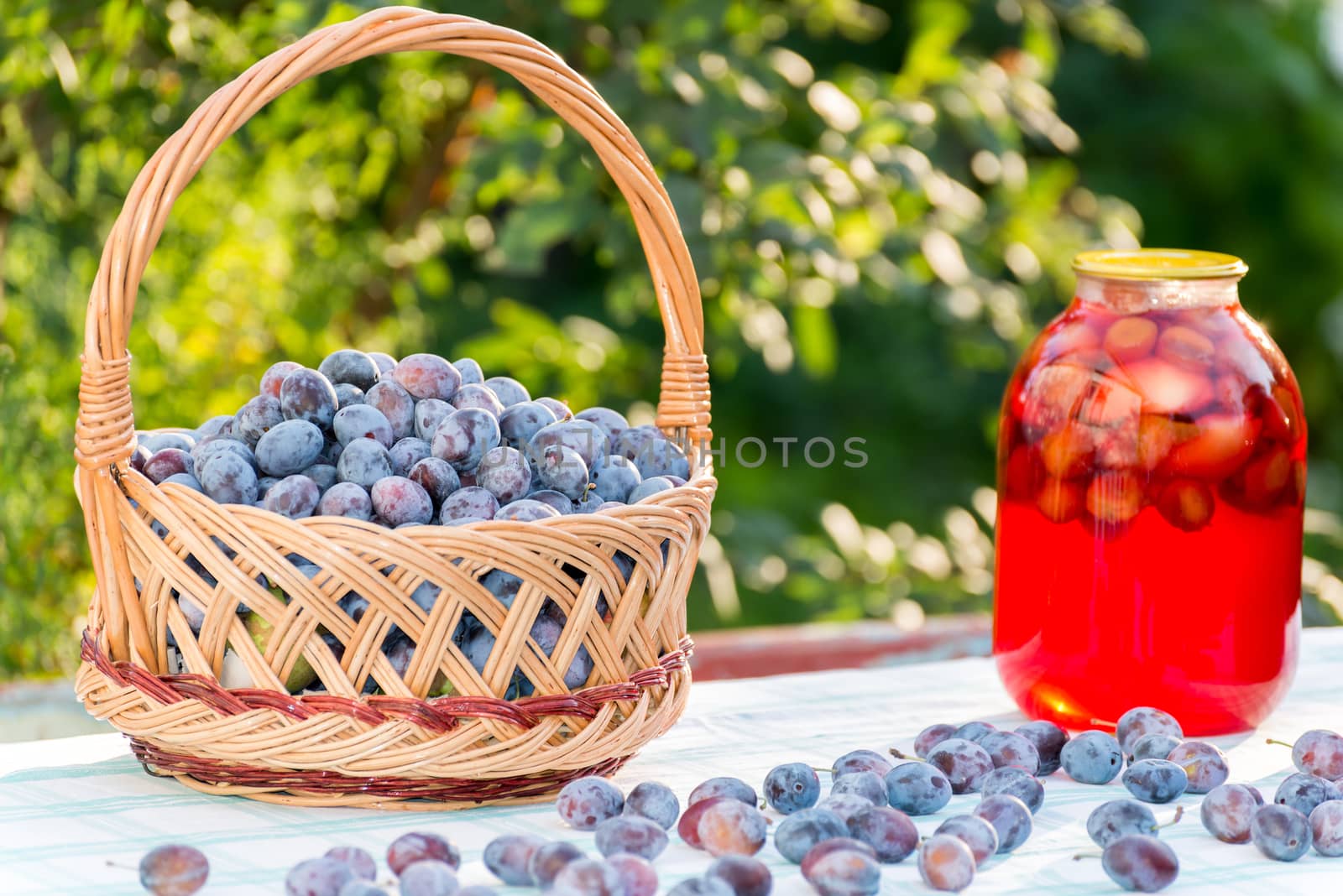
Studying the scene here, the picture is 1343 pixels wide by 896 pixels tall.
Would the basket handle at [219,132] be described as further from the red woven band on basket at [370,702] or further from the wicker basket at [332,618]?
the red woven band on basket at [370,702]

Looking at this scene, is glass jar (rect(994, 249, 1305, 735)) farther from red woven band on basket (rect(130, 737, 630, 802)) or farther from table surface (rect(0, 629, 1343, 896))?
red woven band on basket (rect(130, 737, 630, 802))

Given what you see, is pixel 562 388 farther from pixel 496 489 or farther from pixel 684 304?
pixel 496 489

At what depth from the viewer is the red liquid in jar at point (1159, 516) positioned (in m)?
0.97

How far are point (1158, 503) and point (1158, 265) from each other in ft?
0.65

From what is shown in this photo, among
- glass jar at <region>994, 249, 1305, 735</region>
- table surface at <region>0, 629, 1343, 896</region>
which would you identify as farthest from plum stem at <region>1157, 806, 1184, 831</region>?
glass jar at <region>994, 249, 1305, 735</region>

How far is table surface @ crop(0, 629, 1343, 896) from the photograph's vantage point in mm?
782

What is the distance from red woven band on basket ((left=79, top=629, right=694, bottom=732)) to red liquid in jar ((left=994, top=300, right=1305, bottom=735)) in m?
0.35

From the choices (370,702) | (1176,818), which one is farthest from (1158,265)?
(370,702)

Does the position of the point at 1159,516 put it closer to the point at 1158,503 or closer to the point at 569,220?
the point at 1158,503

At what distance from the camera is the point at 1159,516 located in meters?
0.97

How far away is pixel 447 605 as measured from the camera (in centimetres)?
81

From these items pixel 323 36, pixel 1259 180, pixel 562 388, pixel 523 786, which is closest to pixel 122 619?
pixel 523 786

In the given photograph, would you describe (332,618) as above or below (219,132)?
below

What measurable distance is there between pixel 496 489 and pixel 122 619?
9.9 inches
